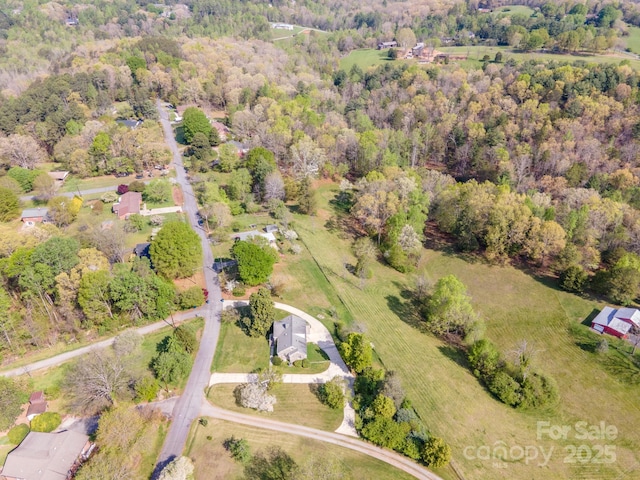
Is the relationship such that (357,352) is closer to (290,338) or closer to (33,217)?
(290,338)

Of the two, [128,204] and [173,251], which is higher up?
[173,251]

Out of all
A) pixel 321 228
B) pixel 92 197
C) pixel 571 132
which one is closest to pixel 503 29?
pixel 571 132

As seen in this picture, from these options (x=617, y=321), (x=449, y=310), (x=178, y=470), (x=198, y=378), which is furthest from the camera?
(x=617, y=321)

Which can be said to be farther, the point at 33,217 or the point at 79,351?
the point at 33,217

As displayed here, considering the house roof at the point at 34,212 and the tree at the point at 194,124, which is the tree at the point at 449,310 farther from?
the tree at the point at 194,124

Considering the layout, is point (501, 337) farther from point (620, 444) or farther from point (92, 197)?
point (92, 197)

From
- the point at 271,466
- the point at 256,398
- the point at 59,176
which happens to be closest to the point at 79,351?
the point at 256,398
